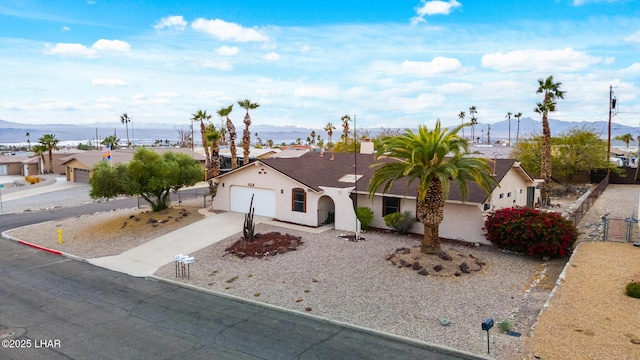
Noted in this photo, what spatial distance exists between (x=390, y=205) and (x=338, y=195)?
3.11 metres

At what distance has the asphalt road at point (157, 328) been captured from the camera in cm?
1103

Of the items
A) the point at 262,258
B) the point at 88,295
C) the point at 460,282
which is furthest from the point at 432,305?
the point at 88,295

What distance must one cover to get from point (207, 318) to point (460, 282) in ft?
30.2

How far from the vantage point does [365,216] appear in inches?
960

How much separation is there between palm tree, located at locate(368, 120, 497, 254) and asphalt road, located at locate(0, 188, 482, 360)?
724 centimetres

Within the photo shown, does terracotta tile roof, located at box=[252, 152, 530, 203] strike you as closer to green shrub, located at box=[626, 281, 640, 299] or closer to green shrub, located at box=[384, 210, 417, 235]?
green shrub, located at box=[384, 210, 417, 235]

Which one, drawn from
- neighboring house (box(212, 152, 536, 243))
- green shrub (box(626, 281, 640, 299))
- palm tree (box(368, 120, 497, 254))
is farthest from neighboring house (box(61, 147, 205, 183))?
green shrub (box(626, 281, 640, 299))

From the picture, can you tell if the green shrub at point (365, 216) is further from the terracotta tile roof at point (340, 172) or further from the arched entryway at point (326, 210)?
the arched entryway at point (326, 210)

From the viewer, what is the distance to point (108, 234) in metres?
25.4

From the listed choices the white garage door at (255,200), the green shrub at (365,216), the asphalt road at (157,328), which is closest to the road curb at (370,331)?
the asphalt road at (157,328)

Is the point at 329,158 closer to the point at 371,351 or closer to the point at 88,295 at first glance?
the point at 88,295

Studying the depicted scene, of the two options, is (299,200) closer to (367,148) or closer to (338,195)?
(338,195)

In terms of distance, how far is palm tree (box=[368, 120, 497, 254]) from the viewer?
56.5 feet

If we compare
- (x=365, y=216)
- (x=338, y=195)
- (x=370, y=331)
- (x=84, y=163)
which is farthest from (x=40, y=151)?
(x=370, y=331)
